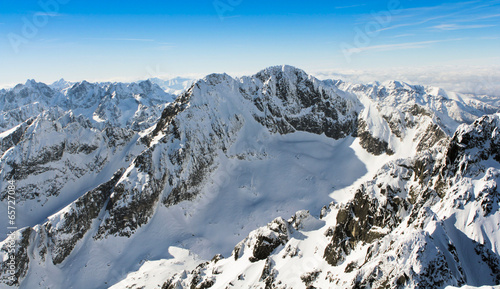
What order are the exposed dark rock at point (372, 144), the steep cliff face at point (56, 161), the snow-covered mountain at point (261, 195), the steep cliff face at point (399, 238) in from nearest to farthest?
the steep cliff face at point (399, 238), the snow-covered mountain at point (261, 195), the steep cliff face at point (56, 161), the exposed dark rock at point (372, 144)

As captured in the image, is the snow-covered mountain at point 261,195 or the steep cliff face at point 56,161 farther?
the steep cliff face at point 56,161

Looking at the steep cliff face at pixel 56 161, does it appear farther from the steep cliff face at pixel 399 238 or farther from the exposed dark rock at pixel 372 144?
the exposed dark rock at pixel 372 144

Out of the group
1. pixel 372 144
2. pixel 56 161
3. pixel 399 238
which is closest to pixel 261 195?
pixel 372 144

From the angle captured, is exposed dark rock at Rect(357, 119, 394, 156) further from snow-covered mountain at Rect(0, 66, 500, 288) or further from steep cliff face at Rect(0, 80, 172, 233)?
steep cliff face at Rect(0, 80, 172, 233)

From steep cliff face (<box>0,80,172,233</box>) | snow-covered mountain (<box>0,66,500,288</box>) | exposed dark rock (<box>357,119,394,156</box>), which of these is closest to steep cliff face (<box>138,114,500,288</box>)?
snow-covered mountain (<box>0,66,500,288</box>)

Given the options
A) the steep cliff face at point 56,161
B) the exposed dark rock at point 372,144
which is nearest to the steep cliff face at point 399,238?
the exposed dark rock at point 372,144

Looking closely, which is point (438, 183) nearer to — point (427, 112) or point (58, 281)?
point (58, 281)

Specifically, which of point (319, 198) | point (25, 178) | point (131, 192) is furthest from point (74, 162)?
point (319, 198)

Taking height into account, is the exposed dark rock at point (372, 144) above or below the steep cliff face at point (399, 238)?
below
